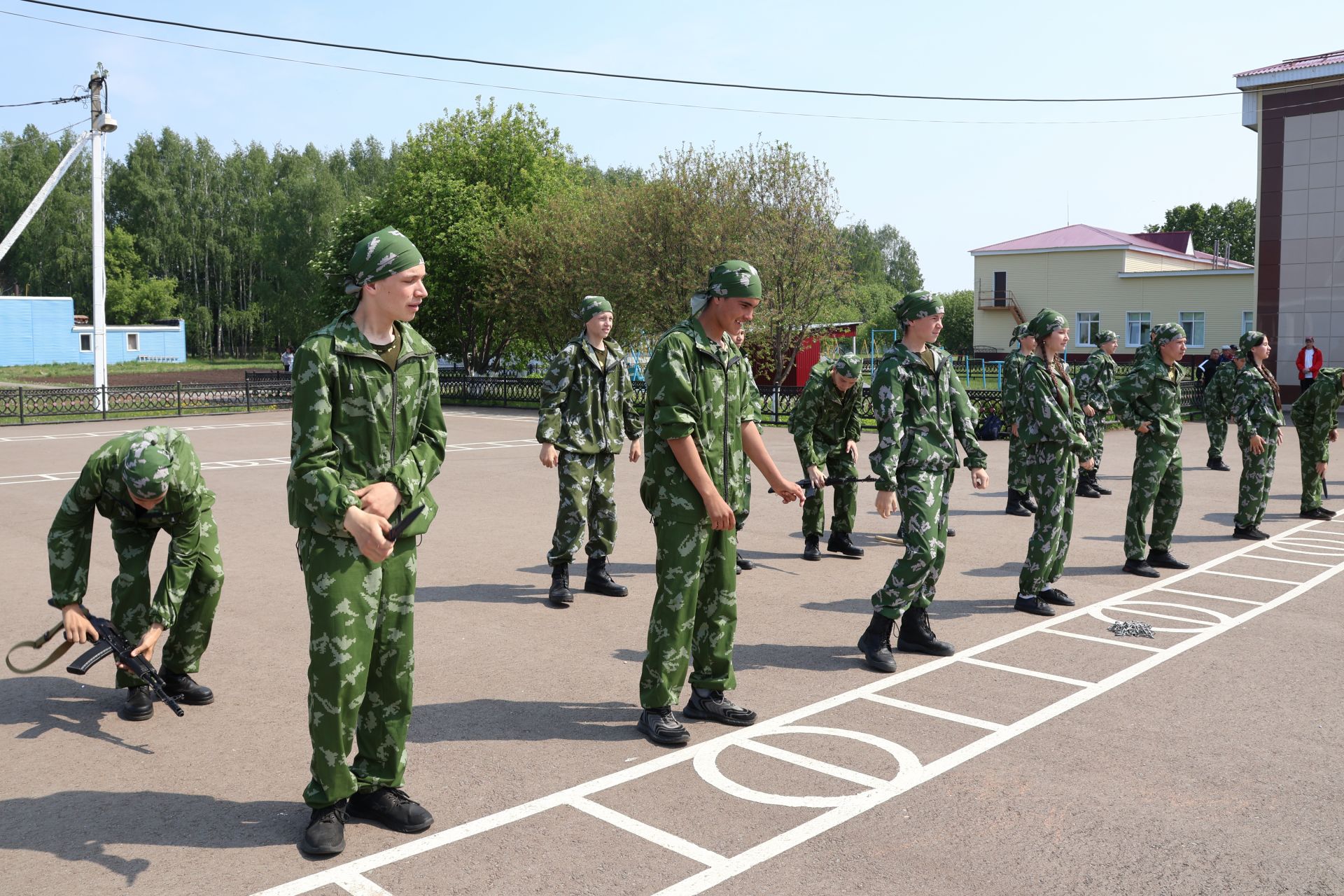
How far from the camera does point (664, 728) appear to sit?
→ 5.01m

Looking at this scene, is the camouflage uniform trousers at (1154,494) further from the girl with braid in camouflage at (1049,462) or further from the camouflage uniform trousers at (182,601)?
the camouflage uniform trousers at (182,601)

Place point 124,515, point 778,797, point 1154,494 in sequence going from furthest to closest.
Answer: point 1154,494, point 124,515, point 778,797

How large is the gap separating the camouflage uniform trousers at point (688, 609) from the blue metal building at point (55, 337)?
71.9 metres

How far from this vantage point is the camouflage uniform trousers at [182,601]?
5.28m

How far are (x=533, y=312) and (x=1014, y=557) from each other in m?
27.4

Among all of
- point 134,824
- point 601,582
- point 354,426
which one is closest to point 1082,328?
point 601,582

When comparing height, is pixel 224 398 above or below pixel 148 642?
above

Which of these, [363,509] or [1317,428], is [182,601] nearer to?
[363,509]

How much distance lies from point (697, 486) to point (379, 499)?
63.1 inches

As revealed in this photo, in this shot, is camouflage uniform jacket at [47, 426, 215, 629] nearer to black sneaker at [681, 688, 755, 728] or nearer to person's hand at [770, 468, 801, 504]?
black sneaker at [681, 688, 755, 728]

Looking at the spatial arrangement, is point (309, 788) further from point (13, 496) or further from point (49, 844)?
point (13, 496)

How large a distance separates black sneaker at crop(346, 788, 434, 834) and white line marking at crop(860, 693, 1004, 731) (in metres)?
2.59

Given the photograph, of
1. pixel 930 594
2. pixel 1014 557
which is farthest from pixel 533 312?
pixel 930 594

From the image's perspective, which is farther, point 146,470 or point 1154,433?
point 1154,433
